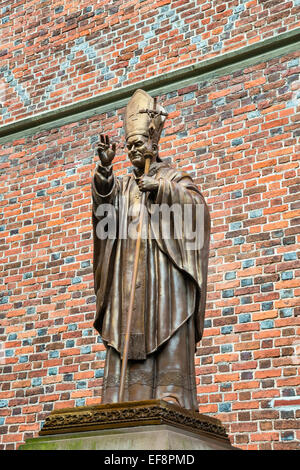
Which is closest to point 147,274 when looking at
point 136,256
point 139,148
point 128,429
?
point 136,256

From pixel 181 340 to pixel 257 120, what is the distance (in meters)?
2.83

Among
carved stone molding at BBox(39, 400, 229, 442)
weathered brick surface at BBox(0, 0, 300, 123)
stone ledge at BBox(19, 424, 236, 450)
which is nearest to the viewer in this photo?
stone ledge at BBox(19, 424, 236, 450)

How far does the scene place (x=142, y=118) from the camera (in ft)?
15.4

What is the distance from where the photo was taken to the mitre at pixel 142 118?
465 cm

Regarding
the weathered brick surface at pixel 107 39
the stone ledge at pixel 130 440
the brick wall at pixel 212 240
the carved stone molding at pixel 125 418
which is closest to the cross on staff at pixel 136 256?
the carved stone molding at pixel 125 418

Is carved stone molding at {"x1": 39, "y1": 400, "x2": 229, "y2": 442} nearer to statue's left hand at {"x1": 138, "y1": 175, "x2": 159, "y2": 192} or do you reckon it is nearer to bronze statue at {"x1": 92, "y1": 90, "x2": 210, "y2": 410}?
bronze statue at {"x1": 92, "y1": 90, "x2": 210, "y2": 410}

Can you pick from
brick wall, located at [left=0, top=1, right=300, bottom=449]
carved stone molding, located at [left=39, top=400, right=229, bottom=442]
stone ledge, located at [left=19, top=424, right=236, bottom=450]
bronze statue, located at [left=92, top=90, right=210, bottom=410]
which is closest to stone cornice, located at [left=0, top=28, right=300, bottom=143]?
brick wall, located at [left=0, top=1, right=300, bottom=449]

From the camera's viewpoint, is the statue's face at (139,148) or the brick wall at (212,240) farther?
the brick wall at (212,240)

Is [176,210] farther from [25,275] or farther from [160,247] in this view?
[25,275]

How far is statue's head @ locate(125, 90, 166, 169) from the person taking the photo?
15.1 feet

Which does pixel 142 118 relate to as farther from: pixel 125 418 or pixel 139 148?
pixel 125 418

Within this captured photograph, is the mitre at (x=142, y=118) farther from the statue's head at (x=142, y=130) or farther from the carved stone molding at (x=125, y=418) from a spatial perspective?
the carved stone molding at (x=125, y=418)

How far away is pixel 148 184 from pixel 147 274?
0.50 metres
